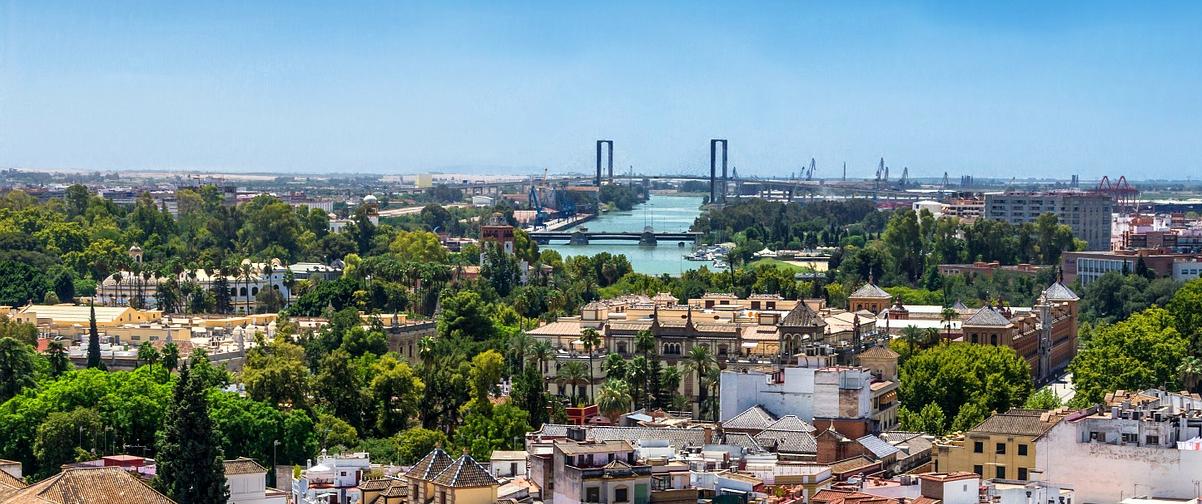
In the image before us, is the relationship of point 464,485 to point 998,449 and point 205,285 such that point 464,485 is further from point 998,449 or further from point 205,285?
point 205,285

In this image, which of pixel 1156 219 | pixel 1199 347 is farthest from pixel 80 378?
pixel 1156 219

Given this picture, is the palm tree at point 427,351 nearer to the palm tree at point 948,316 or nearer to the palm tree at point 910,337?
the palm tree at point 910,337

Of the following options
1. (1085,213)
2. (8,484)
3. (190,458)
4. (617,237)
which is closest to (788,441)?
(190,458)

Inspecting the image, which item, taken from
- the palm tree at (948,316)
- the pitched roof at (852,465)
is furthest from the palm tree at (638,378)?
the palm tree at (948,316)

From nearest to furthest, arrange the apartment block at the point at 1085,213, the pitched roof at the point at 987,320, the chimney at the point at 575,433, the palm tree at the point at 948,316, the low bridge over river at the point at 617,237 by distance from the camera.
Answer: the chimney at the point at 575,433, the pitched roof at the point at 987,320, the palm tree at the point at 948,316, the apartment block at the point at 1085,213, the low bridge over river at the point at 617,237

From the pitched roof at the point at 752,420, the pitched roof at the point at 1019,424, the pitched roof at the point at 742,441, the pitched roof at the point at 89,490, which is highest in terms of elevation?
the pitched roof at the point at 89,490

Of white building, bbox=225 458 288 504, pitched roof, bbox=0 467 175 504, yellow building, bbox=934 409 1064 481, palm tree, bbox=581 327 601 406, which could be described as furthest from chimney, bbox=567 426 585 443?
palm tree, bbox=581 327 601 406
